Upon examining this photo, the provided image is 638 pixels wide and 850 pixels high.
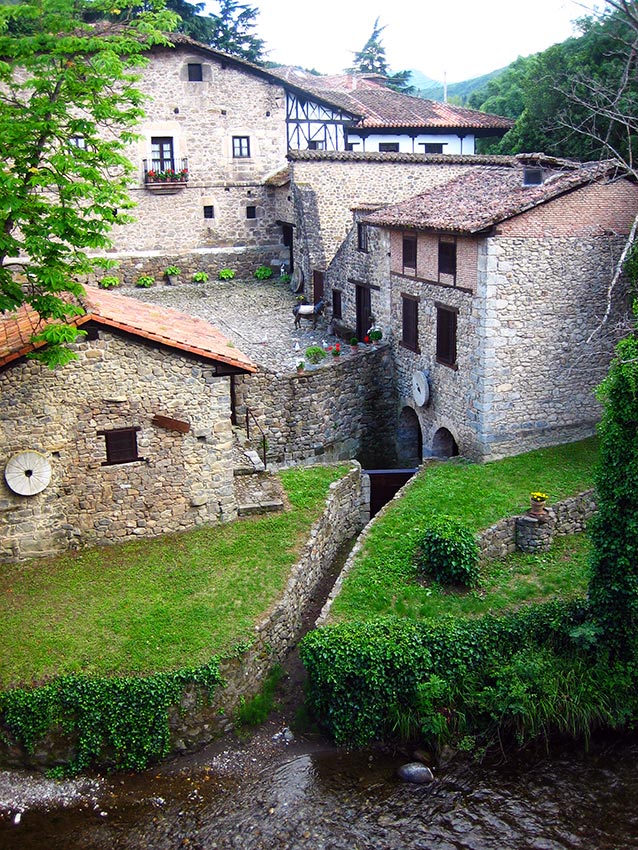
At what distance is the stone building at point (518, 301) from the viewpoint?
18.6m

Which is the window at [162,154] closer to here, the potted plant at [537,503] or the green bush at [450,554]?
the potted plant at [537,503]

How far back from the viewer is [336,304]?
2770 centimetres

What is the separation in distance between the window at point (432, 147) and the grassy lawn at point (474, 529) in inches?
866

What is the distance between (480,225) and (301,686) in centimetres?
1056

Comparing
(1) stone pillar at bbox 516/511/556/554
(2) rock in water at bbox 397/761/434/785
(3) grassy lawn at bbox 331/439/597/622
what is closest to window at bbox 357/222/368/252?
(3) grassy lawn at bbox 331/439/597/622

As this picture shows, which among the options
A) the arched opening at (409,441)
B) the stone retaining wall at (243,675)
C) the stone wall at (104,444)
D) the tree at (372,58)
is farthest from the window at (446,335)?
the tree at (372,58)

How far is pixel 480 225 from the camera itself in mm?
18031

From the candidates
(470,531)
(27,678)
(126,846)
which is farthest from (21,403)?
(470,531)

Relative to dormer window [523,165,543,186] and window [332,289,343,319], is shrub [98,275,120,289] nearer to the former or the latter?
window [332,289,343,319]

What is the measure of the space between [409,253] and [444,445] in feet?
17.5

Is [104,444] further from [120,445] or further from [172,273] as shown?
[172,273]

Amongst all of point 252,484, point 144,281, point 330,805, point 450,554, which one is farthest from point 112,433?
point 144,281

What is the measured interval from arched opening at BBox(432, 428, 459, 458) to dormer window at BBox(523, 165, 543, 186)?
663 cm

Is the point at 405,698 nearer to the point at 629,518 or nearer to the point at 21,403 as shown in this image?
the point at 629,518
